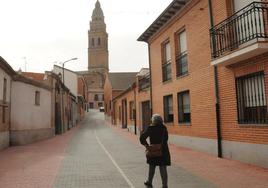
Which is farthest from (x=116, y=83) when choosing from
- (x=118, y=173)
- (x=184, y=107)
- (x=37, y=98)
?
(x=118, y=173)

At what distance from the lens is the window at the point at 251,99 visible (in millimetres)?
11125

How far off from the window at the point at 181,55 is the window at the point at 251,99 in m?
5.27

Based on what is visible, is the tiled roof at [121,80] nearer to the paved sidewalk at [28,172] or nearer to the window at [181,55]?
the window at [181,55]

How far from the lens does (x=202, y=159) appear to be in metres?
13.1

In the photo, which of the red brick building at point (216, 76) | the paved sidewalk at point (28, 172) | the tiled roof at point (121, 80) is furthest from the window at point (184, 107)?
the tiled roof at point (121, 80)

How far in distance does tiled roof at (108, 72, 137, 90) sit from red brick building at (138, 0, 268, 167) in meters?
37.6

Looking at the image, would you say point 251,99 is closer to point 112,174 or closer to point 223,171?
point 223,171

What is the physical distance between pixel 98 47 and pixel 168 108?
301 ft

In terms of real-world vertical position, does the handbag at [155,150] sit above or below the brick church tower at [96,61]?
below

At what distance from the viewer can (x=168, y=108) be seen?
65.6 ft

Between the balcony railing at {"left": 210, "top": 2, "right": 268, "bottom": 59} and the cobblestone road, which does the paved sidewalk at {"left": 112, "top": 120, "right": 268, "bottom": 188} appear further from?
the balcony railing at {"left": 210, "top": 2, "right": 268, "bottom": 59}

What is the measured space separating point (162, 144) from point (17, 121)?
633 inches

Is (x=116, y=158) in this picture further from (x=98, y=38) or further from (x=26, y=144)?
(x=98, y=38)

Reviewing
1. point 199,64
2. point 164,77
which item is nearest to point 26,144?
point 164,77
